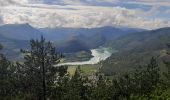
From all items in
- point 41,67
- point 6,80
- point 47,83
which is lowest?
point 6,80

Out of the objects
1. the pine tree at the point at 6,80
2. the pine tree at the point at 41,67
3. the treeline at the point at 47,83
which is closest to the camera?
the pine tree at the point at 41,67

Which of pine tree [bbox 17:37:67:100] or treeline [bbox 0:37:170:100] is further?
treeline [bbox 0:37:170:100]

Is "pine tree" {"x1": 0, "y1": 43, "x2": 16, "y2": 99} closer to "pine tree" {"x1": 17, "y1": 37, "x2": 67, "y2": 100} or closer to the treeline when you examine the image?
the treeline

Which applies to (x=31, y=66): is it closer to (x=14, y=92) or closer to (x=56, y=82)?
(x=56, y=82)

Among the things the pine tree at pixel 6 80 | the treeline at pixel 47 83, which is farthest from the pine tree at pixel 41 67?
the pine tree at pixel 6 80

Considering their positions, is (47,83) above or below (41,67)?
below

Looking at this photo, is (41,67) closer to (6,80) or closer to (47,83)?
(47,83)

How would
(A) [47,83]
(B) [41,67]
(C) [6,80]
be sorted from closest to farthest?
(B) [41,67] < (A) [47,83] < (C) [6,80]

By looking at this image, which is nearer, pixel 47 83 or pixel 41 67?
pixel 41 67

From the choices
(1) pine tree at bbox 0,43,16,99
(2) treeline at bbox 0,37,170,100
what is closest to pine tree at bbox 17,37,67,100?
(2) treeline at bbox 0,37,170,100

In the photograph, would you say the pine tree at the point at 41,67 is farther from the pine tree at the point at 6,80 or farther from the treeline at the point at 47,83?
the pine tree at the point at 6,80

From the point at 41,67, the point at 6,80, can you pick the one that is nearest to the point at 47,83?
the point at 41,67

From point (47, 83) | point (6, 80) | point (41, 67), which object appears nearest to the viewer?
point (41, 67)
